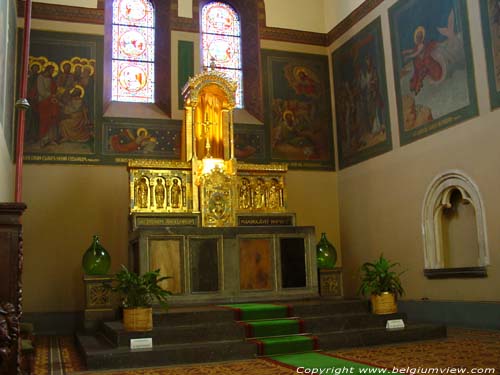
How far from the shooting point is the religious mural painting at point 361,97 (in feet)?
42.8

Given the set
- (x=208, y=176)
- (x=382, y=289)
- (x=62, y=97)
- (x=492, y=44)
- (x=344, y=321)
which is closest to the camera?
(x=344, y=321)

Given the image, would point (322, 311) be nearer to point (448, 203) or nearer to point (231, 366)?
point (231, 366)

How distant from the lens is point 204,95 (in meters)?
12.8

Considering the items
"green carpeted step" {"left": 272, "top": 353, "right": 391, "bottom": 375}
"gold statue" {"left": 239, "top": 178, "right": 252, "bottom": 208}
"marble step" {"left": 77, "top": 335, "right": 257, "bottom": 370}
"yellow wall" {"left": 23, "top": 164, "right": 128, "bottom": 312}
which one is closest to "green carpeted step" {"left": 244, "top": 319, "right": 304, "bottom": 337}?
"marble step" {"left": 77, "top": 335, "right": 257, "bottom": 370}

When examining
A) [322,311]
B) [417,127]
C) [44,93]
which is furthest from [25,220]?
[417,127]

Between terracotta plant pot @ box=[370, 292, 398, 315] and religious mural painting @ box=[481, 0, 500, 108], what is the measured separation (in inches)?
143

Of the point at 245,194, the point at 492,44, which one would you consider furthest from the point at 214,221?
the point at 492,44

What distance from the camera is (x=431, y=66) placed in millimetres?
11383

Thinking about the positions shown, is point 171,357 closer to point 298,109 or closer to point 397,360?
point 397,360

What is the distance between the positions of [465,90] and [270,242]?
4475 millimetres

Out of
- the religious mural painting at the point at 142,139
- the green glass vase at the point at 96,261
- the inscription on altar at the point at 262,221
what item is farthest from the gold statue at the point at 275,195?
the green glass vase at the point at 96,261

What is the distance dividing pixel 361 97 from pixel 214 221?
4769 millimetres

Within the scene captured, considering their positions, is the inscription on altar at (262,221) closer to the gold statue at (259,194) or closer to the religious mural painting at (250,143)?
the gold statue at (259,194)

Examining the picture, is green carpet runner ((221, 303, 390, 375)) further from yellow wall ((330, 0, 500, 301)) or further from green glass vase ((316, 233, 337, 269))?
yellow wall ((330, 0, 500, 301))
